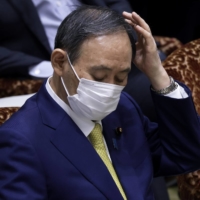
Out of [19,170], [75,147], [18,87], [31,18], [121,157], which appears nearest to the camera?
[19,170]

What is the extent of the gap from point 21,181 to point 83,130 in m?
0.22

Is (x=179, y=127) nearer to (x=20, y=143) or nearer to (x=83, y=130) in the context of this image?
(x=83, y=130)

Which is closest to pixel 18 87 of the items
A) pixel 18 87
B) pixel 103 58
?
pixel 18 87

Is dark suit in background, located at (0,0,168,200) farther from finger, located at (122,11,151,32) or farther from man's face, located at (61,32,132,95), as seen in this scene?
man's face, located at (61,32,132,95)

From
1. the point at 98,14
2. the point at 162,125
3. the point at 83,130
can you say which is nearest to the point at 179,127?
the point at 162,125

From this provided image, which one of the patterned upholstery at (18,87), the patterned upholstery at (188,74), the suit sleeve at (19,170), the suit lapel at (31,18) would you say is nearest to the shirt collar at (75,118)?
the suit sleeve at (19,170)

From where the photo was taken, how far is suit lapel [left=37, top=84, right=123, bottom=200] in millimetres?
1171

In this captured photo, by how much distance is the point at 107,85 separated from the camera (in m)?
1.17

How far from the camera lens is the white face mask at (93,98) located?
1.17 m

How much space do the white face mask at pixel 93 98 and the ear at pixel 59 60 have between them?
0.08 feet

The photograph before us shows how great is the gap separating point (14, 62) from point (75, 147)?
927 millimetres

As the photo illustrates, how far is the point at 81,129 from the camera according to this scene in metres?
1.22

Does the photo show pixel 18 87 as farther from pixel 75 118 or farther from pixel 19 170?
pixel 19 170

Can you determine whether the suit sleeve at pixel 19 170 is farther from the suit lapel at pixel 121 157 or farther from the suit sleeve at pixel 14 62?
the suit sleeve at pixel 14 62
